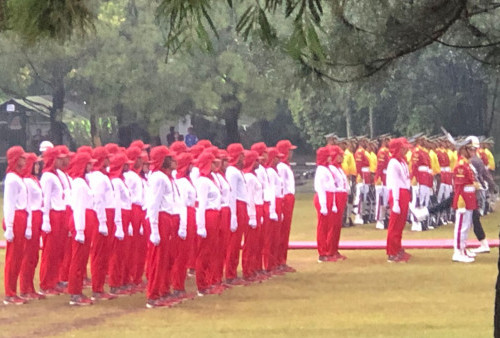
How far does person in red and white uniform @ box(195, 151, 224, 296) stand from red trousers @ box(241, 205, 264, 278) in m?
1.03

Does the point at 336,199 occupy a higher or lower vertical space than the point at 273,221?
higher

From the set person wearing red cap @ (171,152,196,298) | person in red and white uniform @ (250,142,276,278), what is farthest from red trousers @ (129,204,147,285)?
person in red and white uniform @ (250,142,276,278)

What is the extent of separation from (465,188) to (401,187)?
918 mm

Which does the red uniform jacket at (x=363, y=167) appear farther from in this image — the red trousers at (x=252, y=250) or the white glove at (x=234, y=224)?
the white glove at (x=234, y=224)

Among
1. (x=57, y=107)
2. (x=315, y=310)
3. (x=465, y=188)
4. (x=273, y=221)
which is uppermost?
(x=57, y=107)

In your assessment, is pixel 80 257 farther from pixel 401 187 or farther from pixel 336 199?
pixel 401 187

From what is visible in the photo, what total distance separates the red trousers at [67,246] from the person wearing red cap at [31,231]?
364 mm

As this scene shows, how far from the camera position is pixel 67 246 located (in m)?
12.5

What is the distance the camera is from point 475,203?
14688mm

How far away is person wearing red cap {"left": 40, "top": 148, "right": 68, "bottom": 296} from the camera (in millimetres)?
12172

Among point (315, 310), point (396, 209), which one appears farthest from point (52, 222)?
point (396, 209)

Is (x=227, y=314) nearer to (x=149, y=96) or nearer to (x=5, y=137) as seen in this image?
(x=149, y=96)

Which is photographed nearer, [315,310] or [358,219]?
[315,310]

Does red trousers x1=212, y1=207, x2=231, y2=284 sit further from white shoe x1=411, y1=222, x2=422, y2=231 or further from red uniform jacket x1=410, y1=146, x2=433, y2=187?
white shoe x1=411, y1=222, x2=422, y2=231
